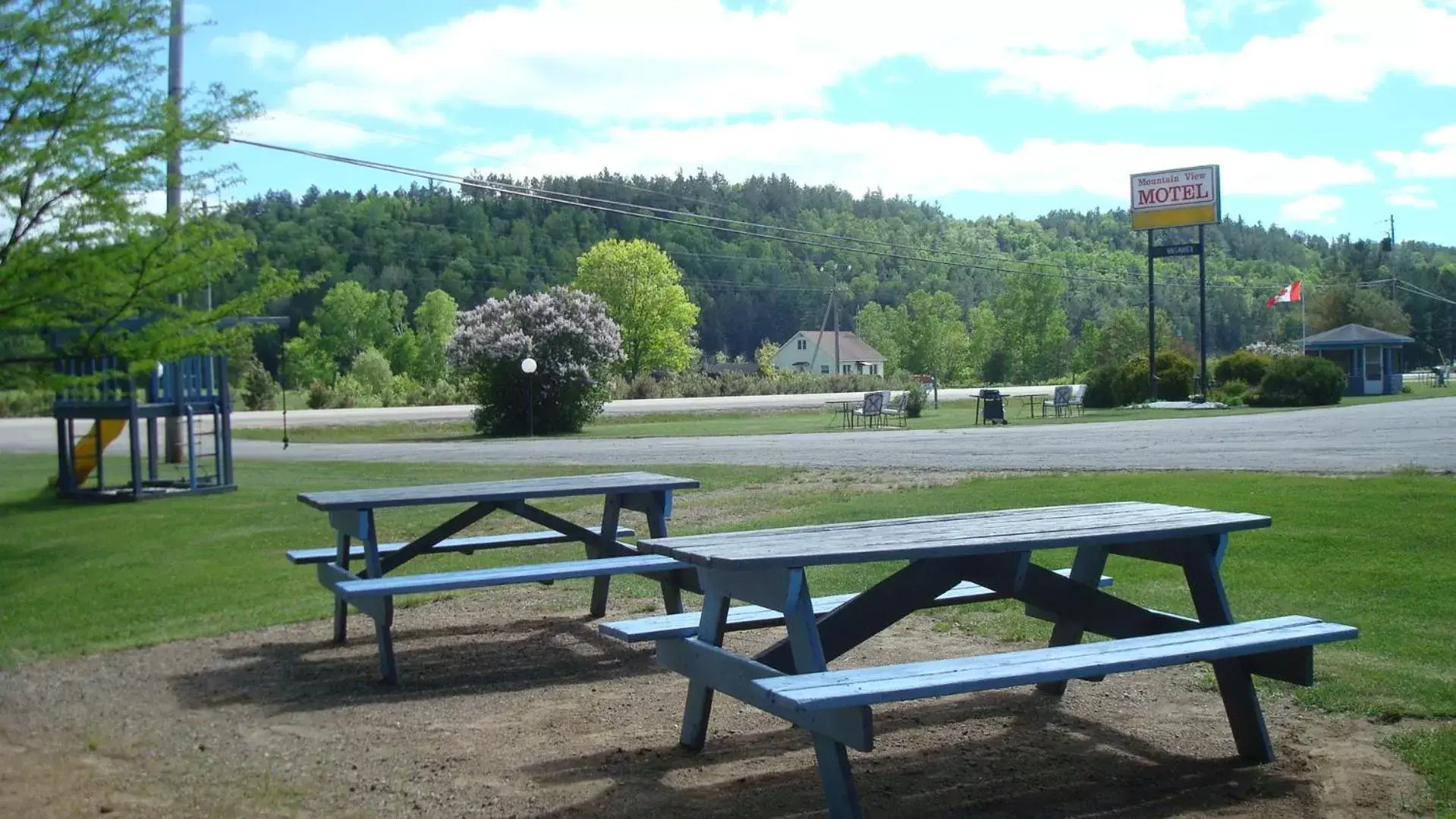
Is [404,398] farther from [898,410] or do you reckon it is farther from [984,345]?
[984,345]

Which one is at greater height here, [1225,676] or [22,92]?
[22,92]

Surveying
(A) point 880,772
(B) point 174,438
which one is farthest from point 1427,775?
(B) point 174,438

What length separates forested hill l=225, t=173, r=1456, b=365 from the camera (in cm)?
10012

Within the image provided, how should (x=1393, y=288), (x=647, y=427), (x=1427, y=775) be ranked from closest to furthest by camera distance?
(x=1427, y=775) < (x=647, y=427) < (x=1393, y=288)

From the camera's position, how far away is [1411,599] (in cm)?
733

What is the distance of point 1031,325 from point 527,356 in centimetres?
7398

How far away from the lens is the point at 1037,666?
4141 mm

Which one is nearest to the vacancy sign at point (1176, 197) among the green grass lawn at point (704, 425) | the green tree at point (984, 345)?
the green grass lawn at point (704, 425)

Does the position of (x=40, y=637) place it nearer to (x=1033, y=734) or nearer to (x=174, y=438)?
(x=1033, y=734)

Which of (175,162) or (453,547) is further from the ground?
(175,162)

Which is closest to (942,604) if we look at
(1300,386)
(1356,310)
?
(1300,386)

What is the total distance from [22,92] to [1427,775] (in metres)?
9.30

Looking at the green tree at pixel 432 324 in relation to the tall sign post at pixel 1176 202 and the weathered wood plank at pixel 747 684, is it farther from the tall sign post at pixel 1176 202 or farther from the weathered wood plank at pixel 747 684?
the weathered wood plank at pixel 747 684

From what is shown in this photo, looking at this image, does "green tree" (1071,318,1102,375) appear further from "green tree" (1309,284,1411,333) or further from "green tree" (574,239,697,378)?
"green tree" (574,239,697,378)
